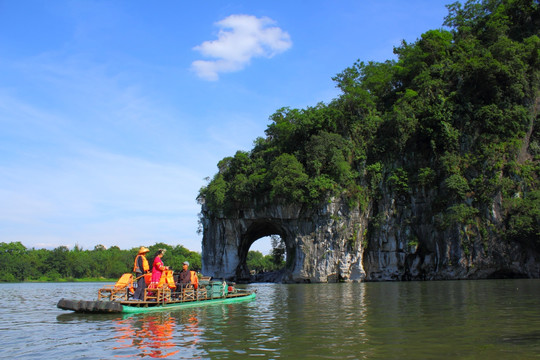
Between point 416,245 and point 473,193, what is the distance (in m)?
5.97

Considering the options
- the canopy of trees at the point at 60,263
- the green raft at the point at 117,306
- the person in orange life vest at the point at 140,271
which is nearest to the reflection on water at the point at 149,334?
the green raft at the point at 117,306

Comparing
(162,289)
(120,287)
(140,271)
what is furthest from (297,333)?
(120,287)

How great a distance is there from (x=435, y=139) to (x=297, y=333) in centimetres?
3120

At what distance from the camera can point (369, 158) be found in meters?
39.3

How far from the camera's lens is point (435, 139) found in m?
36.4

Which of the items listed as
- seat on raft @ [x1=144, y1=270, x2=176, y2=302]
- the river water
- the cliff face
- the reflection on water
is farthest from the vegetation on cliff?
the reflection on water

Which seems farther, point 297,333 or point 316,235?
point 316,235

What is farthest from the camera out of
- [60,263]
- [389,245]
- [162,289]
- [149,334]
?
[60,263]

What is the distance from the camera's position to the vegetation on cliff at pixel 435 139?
32969mm

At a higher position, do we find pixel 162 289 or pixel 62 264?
pixel 162 289

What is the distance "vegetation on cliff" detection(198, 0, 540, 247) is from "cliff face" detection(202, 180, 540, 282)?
0.85m

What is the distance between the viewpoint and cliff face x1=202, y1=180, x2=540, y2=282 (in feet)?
106

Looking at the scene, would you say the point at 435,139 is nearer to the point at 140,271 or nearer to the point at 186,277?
the point at 186,277

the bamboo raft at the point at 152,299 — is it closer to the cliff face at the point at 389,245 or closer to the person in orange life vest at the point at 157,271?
the person in orange life vest at the point at 157,271
